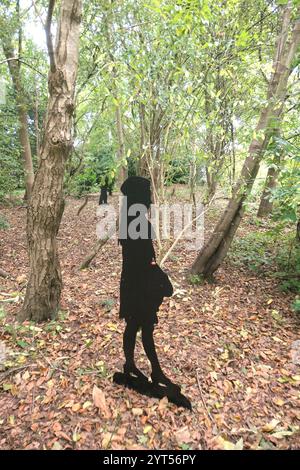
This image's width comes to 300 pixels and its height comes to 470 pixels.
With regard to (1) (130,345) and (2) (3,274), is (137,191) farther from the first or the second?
(2) (3,274)

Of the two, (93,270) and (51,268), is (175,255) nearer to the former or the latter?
(93,270)

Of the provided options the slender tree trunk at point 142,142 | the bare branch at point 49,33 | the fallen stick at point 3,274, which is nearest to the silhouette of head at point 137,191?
the slender tree trunk at point 142,142

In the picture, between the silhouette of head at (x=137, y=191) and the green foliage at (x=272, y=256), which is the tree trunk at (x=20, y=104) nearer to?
the silhouette of head at (x=137, y=191)

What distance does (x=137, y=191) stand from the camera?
7.18 ft

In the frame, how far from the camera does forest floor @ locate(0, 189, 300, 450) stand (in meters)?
2.15

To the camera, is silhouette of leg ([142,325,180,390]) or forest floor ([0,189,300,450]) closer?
forest floor ([0,189,300,450])

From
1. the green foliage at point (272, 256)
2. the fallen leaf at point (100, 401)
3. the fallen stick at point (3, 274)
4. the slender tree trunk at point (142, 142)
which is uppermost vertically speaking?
the slender tree trunk at point (142, 142)

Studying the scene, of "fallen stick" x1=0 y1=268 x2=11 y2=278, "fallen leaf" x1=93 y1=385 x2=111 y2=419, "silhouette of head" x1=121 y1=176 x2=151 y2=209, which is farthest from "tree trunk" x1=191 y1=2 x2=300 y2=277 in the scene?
"fallen stick" x1=0 y1=268 x2=11 y2=278

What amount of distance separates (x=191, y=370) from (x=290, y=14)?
5.51 m

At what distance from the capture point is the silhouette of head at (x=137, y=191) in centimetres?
218

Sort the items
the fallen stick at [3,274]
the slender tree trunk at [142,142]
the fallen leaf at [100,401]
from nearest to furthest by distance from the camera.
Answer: the fallen leaf at [100,401] → the slender tree trunk at [142,142] → the fallen stick at [3,274]

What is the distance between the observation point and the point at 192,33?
2.63 m

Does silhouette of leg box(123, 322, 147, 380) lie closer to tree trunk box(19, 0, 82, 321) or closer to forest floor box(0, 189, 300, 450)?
forest floor box(0, 189, 300, 450)
